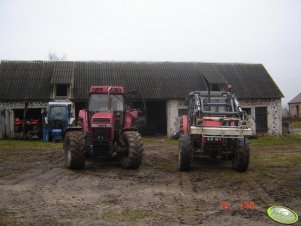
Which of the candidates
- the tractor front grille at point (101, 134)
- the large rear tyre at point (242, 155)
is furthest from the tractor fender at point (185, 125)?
the tractor front grille at point (101, 134)

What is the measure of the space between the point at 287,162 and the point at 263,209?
6.71 metres

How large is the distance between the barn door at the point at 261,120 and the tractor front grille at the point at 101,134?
18514 millimetres

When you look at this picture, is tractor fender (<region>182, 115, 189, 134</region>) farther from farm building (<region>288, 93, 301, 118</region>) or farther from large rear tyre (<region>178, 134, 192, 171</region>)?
farm building (<region>288, 93, 301, 118</region>)

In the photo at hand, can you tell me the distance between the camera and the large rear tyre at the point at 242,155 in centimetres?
1094

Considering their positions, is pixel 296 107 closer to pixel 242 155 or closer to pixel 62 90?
pixel 62 90

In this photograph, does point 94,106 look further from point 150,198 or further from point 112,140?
point 150,198

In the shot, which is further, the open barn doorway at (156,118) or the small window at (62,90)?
the open barn doorway at (156,118)

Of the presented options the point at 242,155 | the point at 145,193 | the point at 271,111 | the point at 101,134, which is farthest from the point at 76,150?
the point at 271,111

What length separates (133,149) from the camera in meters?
11.3

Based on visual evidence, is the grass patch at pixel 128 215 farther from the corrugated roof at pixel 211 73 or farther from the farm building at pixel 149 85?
the corrugated roof at pixel 211 73

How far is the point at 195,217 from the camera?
679cm

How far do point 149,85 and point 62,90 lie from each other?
241 inches

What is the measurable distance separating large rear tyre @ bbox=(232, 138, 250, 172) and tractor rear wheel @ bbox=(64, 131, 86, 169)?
175 inches

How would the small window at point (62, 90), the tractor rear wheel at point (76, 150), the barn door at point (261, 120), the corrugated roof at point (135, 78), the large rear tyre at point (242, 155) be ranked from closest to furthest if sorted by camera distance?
the large rear tyre at point (242, 155), the tractor rear wheel at point (76, 150), the corrugated roof at point (135, 78), the small window at point (62, 90), the barn door at point (261, 120)
